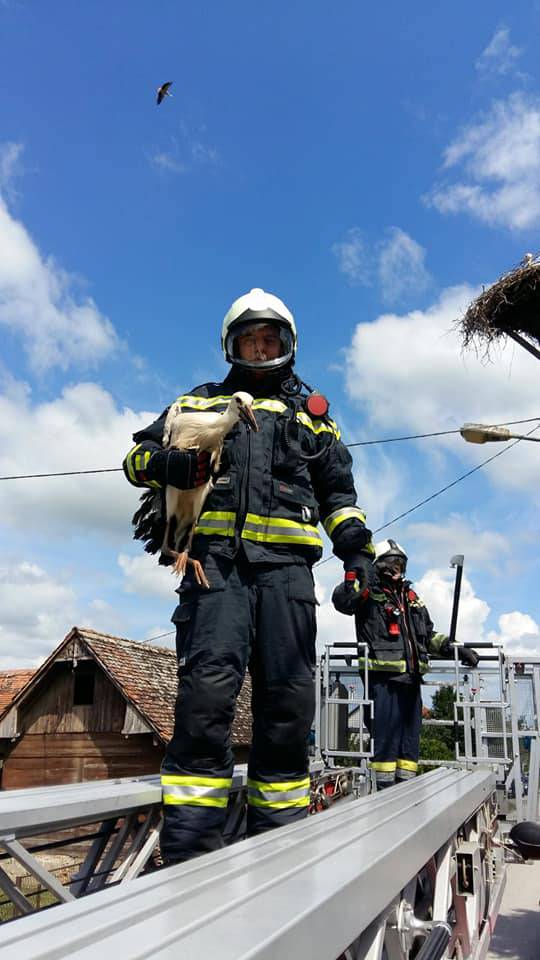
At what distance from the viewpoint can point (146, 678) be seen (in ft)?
66.2

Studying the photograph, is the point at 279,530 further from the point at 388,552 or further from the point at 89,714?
the point at 89,714

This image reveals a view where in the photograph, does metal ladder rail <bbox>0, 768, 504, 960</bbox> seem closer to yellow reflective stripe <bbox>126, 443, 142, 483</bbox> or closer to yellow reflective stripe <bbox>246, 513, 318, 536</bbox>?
yellow reflective stripe <bbox>246, 513, 318, 536</bbox>

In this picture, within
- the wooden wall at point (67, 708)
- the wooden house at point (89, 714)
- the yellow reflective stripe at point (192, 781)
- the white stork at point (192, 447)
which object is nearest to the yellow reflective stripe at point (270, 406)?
the white stork at point (192, 447)

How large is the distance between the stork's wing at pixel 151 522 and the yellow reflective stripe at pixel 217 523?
0.56ft

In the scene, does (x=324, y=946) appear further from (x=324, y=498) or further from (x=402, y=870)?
(x=324, y=498)

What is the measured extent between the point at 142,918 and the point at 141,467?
190 cm

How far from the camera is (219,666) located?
8.27ft

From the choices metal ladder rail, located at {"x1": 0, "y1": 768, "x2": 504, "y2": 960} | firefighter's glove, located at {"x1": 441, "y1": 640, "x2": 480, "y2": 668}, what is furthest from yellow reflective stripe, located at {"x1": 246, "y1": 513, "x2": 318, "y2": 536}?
firefighter's glove, located at {"x1": 441, "y1": 640, "x2": 480, "y2": 668}

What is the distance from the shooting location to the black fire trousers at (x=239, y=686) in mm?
2449

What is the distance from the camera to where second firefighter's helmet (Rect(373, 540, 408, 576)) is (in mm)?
6539

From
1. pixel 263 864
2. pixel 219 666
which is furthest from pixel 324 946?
pixel 219 666

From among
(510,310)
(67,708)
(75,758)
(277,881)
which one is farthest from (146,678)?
(277,881)

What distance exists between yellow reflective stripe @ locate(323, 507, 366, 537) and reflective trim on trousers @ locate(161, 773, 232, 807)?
43.2 inches

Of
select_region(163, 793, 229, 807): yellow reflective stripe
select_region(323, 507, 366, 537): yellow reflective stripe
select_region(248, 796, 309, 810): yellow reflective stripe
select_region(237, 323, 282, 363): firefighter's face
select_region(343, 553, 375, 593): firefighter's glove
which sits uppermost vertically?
select_region(237, 323, 282, 363): firefighter's face
